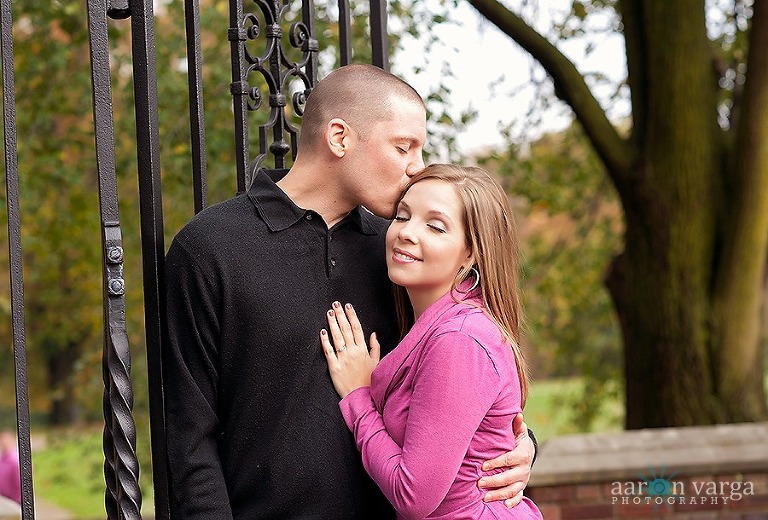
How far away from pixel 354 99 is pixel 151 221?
530 millimetres

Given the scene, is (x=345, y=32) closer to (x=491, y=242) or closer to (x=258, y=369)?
(x=491, y=242)

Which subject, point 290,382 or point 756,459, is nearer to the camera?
point 290,382

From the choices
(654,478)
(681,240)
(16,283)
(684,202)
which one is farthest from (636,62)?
(16,283)

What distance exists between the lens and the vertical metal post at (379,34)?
309 centimetres

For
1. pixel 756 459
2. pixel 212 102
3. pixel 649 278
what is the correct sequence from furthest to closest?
pixel 212 102 < pixel 649 278 < pixel 756 459

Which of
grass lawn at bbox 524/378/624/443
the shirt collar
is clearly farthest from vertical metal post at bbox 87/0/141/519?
grass lawn at bbox 524/378/624/443

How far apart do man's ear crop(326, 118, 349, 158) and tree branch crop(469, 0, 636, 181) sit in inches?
127

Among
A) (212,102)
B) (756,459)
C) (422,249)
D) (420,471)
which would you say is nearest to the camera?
(420,471)

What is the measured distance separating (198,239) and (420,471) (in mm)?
688

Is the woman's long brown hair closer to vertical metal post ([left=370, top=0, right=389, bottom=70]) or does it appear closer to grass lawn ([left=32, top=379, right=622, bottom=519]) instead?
vertical metal post ([left=370, top=0, right=389, bottom=70])

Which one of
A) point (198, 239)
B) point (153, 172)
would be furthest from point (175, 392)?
point (153, 172)

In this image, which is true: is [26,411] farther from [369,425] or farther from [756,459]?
[756,459]

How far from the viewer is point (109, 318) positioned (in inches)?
88.0

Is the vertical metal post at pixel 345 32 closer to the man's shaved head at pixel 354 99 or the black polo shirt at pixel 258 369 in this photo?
the man's shaved head at pixel 354 99
